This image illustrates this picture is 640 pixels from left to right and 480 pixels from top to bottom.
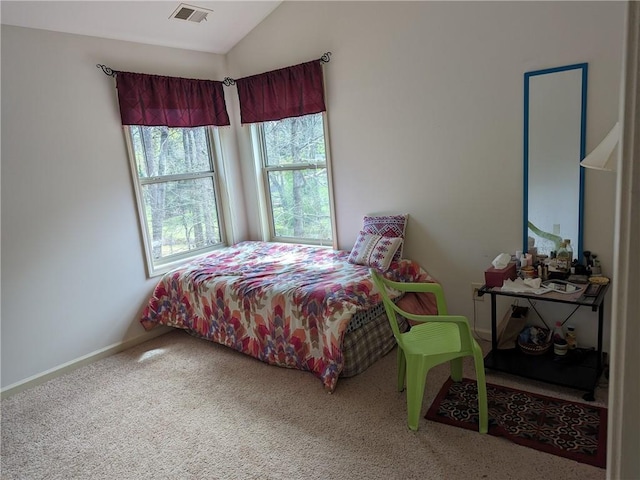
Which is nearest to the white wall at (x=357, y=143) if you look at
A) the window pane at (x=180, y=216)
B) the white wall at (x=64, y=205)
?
the white wall at (x=64, y=205)

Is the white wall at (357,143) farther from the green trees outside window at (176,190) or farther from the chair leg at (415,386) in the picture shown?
the chair leg at (415,386)

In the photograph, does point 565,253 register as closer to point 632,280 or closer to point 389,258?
point 389,258

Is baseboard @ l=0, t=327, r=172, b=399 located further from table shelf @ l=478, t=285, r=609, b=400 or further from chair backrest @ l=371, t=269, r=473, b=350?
table shelf @ l=478, t=285, r=609, b=400

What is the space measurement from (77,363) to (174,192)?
1548 millimetres

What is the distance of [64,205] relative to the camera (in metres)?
3.08

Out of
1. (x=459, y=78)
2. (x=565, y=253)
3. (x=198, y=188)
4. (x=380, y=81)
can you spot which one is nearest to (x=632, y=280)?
(x=565, y=253)

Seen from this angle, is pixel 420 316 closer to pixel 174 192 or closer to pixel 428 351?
pixel 428 351

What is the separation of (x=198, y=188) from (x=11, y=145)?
1.52 m

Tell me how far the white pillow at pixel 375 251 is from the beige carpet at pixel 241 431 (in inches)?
25.8

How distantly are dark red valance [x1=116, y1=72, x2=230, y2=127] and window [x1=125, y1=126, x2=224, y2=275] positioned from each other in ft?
0.52

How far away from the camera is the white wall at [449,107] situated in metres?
2.47

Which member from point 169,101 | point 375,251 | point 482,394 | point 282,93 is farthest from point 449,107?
point 169,101

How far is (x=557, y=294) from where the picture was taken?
93.4 inches

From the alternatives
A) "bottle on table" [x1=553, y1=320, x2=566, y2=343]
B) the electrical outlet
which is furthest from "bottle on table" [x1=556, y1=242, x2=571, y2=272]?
the electrical outlet
